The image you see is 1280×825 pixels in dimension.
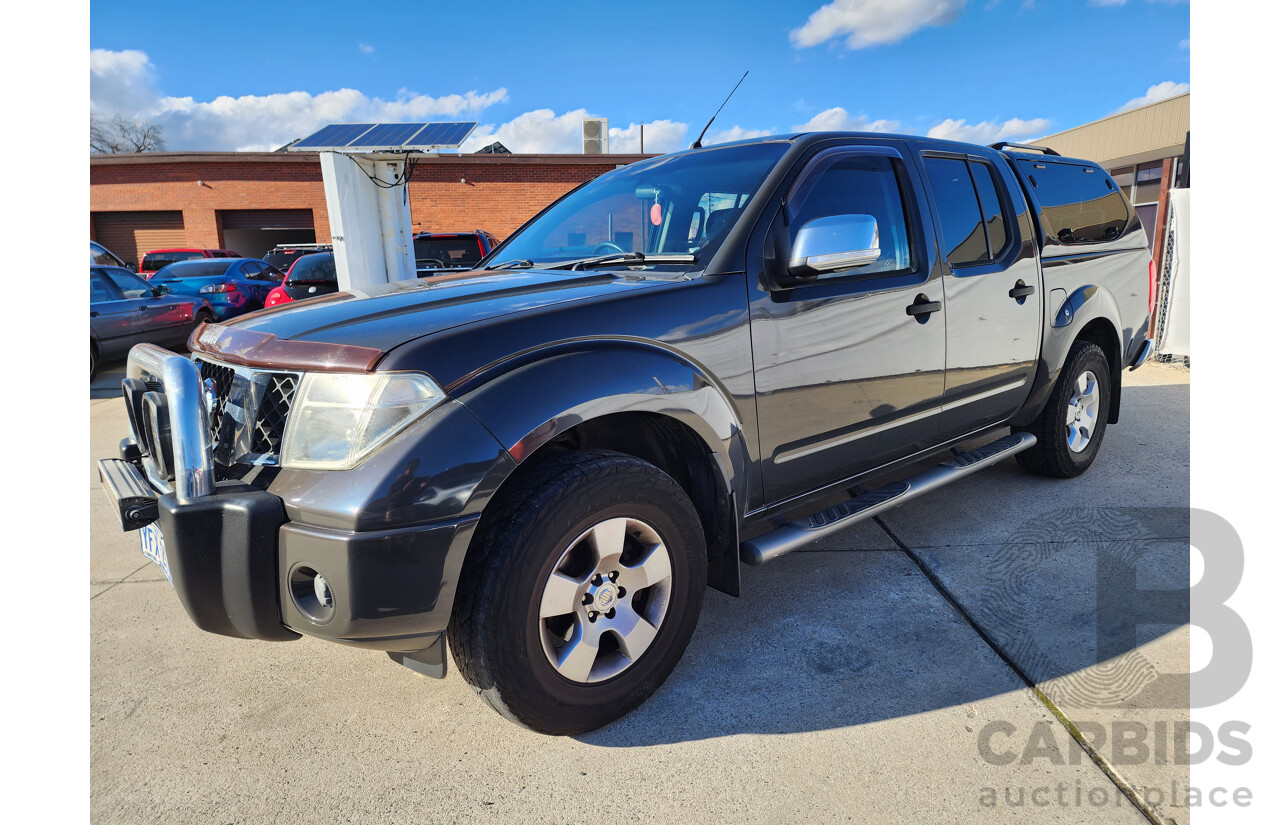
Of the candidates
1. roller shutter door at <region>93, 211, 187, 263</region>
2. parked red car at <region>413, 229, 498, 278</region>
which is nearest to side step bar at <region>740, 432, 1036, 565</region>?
parked red car at <region>413, 229, 498, 278</region>

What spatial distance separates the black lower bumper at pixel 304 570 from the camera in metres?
1.81

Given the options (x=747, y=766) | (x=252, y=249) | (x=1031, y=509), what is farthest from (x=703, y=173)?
(x=252, y=249)

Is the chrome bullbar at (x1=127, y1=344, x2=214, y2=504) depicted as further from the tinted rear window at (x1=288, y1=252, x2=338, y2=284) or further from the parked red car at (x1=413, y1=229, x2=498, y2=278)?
the parked red car at (x1=413, y1=229, x2=498, y2=278)

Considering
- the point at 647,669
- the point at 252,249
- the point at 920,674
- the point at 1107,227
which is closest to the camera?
the point at 647,669

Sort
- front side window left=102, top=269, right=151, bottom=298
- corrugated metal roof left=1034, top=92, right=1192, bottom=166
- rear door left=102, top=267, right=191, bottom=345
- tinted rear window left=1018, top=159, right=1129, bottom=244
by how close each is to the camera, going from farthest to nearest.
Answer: corrugated metal roof left=1034, top=92, right=1192, bottom=166, front side window left=102, top=269, right=151, bottom=298, rear door left=102, top=267, right=191, bottom=345, tinted rear window left=1018, top=159, right=1129, bottom=244

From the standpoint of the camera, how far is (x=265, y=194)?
24703mm

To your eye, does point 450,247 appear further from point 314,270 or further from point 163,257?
point 163,257

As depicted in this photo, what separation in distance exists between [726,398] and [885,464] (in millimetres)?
1099

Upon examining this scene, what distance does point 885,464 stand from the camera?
319 centimetres

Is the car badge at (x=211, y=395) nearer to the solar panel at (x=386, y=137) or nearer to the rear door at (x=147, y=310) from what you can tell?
the solar panel at (x=386, y=137)

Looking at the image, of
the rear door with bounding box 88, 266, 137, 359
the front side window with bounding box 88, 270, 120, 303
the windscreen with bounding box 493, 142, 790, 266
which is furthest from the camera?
the front side window with bounding box 88, 270, 120, 303

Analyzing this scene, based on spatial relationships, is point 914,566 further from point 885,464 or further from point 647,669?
point 647,669

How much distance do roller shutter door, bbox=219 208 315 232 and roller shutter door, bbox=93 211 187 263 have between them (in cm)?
172

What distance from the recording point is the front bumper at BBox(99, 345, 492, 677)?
182cm
